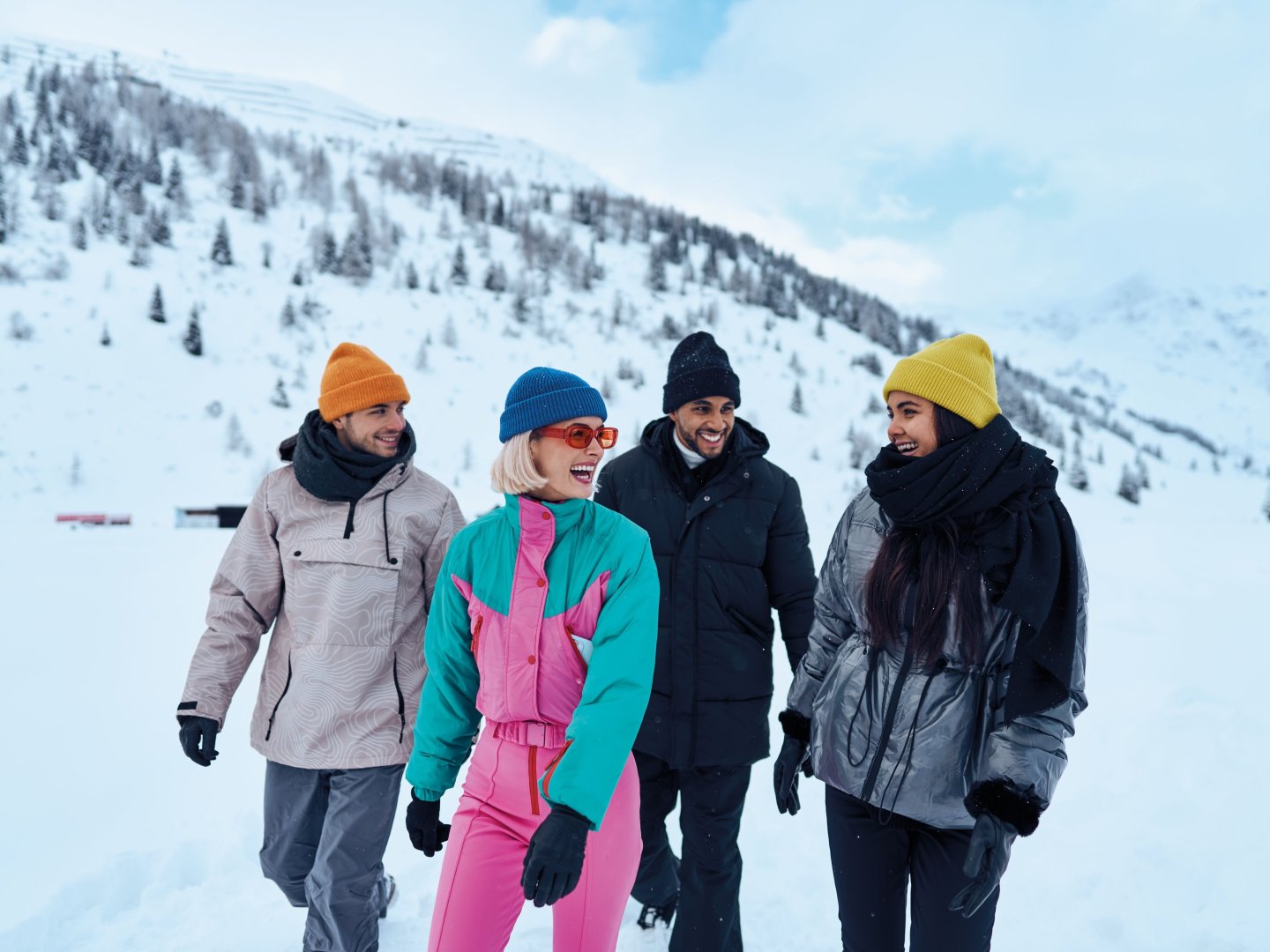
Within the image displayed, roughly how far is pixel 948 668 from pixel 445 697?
1.27 metres

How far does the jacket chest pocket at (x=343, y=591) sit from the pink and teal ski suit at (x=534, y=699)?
0.58m

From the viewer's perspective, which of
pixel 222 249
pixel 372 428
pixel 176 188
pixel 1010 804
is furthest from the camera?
pixel 176 188

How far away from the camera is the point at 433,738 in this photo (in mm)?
1802

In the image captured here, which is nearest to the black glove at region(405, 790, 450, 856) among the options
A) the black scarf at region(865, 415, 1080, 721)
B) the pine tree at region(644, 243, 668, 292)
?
the black scarf at region(865, 415, 1080, 721)

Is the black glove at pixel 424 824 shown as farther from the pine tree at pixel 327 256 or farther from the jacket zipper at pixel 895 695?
the pine tree at pixel 327 256

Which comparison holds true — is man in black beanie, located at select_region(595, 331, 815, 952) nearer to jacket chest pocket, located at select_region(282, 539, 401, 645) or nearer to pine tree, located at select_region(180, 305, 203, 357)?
jacket chest pocket, located at select_region(282, 539, 401, 645)

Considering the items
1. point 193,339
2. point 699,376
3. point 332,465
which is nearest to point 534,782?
point 332,465

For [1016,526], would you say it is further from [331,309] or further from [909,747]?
[331,309]

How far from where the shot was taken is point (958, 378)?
183cm

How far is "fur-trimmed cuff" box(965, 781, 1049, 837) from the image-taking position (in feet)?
5.19

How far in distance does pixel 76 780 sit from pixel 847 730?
3721mm

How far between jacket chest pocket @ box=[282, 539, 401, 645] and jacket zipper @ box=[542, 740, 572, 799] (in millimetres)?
908

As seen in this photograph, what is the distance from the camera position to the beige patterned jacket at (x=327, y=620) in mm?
2268

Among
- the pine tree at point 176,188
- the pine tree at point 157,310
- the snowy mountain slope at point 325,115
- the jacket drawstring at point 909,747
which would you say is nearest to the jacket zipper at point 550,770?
the jacket drawstring at point 909,747
